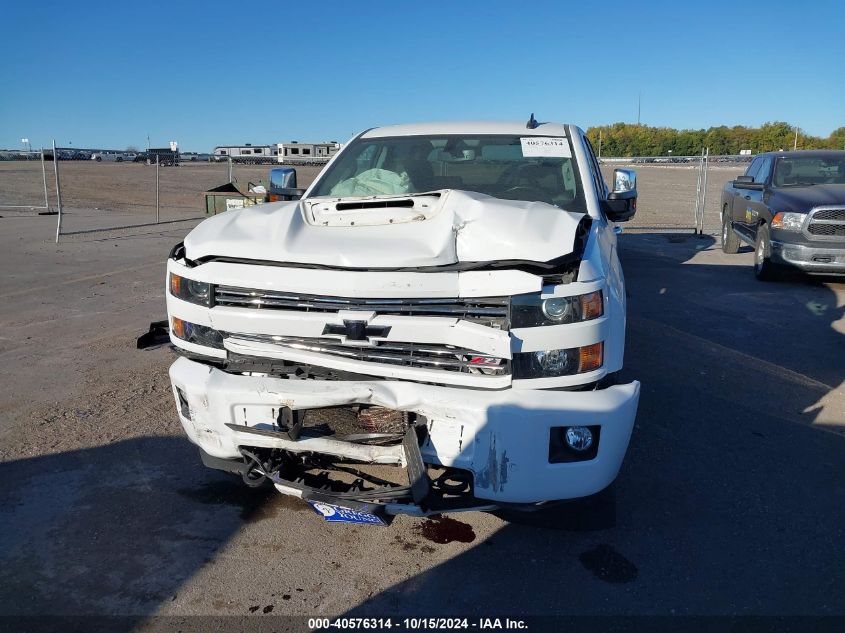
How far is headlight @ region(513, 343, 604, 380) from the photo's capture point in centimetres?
280

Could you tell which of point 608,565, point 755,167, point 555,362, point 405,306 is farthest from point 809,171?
point 405,306

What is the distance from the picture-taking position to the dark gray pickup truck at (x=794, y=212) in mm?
9117

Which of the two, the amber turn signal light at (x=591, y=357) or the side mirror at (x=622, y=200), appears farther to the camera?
the side mirror at (x=622, y=200)

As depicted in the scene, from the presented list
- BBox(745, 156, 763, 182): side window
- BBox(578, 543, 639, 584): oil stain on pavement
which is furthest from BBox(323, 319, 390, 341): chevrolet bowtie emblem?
BBox(745, 156, 763, 182): side window

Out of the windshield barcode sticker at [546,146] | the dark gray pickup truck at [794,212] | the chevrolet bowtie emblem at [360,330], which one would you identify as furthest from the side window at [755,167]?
the chevrolet bowtie emblem at [360,330]

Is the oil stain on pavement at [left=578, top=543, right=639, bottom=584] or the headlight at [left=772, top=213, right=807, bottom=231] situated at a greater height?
the headlight at [left=772, top=213, right=807, bottom=231]

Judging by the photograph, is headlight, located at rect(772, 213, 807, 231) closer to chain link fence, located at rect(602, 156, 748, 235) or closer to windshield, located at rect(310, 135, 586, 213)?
chain link fence, located at rect(602, 156, 748, 235)

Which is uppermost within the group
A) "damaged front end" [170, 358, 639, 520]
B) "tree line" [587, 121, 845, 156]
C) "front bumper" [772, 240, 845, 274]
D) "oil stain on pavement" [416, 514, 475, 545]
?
"tree line" [587, 121, 845, 156]

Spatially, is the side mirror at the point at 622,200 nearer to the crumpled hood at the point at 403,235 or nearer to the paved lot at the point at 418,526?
the crumpled hood at the point at 403,235

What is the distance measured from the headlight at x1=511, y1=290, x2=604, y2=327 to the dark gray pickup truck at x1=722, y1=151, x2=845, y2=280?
781 cm

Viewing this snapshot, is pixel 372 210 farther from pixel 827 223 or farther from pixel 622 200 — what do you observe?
pixel 827 223

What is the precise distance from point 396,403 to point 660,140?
272ft

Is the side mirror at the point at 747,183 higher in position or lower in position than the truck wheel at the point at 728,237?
higher

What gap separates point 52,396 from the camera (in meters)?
4.97
